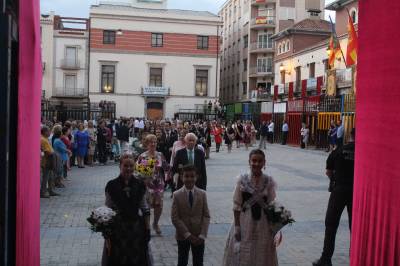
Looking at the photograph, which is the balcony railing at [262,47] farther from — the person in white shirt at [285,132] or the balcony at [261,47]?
the person in white shirt at [285,132]

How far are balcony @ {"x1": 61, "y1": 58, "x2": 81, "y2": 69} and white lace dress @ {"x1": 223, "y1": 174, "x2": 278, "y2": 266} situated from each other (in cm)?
4988

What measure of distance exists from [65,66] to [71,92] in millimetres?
2698

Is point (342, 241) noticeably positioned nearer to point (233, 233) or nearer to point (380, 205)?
point (233, 233)

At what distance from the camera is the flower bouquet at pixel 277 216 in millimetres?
5172

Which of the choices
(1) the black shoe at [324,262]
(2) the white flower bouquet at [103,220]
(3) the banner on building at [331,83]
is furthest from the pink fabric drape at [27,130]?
(3) the banner on building at [331,83]

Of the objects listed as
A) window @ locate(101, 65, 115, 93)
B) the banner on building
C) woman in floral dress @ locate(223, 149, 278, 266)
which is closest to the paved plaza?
woman in floral dress @ locate(223, 149, 278, 266)

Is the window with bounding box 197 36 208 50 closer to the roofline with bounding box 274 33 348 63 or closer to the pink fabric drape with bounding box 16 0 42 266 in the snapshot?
the roofline with bounding box 274 33 348 63

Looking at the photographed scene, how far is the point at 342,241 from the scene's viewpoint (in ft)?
26.8

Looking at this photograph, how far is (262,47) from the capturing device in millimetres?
59688

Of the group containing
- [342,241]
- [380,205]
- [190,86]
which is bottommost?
[342,241]

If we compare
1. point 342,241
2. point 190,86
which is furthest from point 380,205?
point 190,86

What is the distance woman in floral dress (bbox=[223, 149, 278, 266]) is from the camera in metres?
5.26

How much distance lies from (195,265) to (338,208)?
2.08m

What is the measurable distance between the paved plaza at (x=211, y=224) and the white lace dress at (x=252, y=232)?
1561 mm
